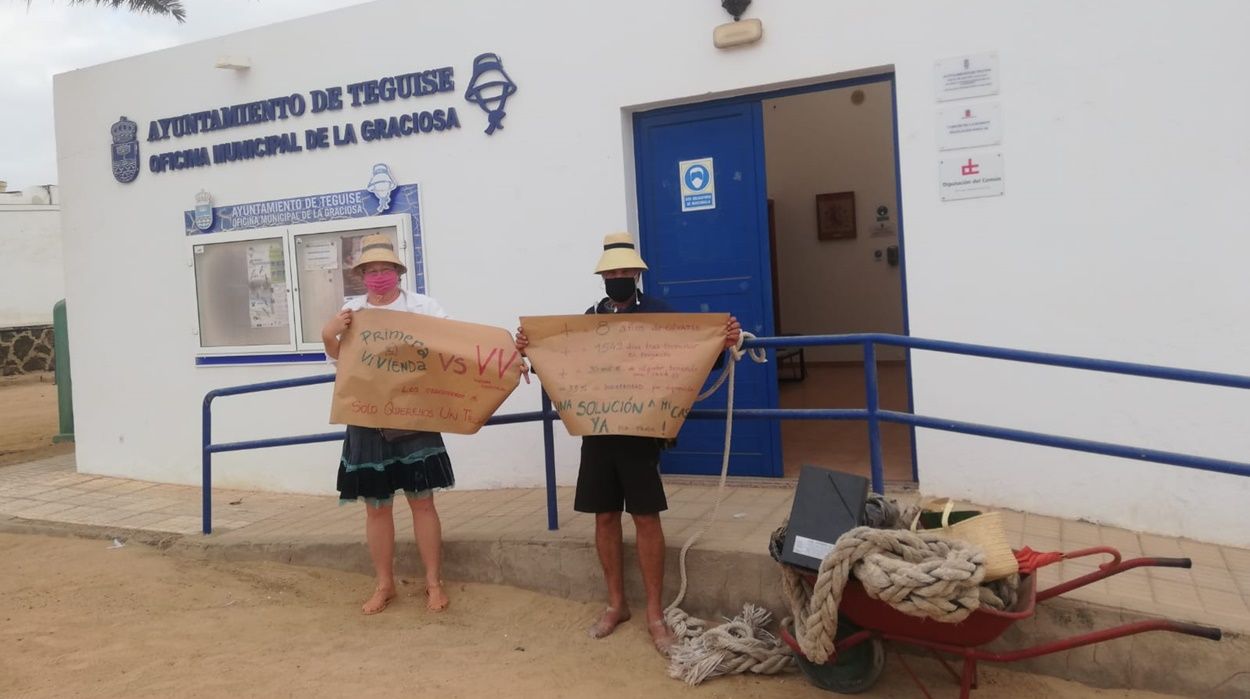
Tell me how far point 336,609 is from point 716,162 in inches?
133

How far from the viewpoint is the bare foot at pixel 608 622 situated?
4.50 metres

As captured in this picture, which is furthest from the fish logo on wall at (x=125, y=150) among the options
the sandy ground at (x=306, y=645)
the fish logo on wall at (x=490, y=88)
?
the sandy ground at (x=306, y=645)

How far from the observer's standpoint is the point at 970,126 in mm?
5234

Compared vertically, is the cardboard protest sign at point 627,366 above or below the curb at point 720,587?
above

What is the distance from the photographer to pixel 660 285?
626cm

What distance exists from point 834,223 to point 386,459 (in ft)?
24.5

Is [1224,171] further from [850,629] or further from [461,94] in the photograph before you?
[461,94]

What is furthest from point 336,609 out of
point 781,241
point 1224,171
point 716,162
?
point 781,241

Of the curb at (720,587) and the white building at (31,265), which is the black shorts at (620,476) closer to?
the curb at (720,587)

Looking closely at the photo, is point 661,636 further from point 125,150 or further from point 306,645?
point 125,150

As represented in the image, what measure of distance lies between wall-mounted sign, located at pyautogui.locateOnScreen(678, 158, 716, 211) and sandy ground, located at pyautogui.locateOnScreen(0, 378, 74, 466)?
24.8ft

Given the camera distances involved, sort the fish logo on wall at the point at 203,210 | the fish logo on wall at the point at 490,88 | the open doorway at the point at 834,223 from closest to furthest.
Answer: the fish logo on wall at the point at 490,88
the fish logo on wall at the point at 203,210
the open doorway at the point at 834,223

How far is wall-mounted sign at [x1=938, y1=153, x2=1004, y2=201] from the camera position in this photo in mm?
5191

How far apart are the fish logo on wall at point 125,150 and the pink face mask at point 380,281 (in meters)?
4.28
